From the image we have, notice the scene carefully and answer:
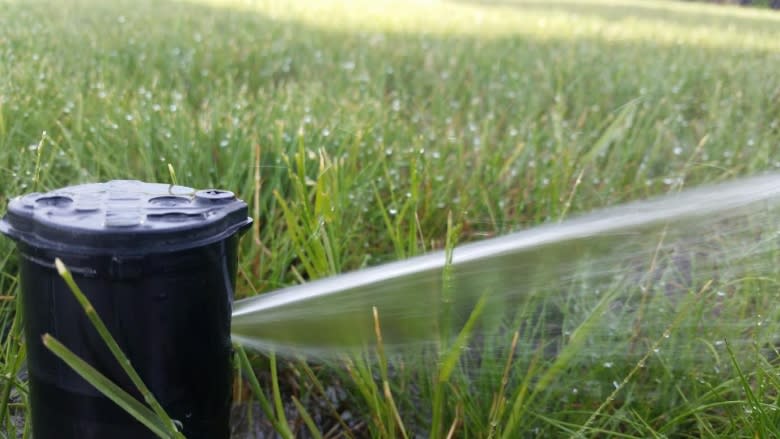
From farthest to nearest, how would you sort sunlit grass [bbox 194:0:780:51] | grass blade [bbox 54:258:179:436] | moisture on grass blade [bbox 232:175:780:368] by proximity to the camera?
sunlit grass [bbox 194:0:780:51] → moisture on grass blade [bbox 232:175:780:368] → grass blade [bbox 54:258:179:436]

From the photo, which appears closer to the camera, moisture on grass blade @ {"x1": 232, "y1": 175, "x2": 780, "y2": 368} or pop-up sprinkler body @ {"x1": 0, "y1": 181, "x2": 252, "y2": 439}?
pop-up sprinkler body @ {"x1": 0, "y1": 181, "x2": 252, "y2": 439}

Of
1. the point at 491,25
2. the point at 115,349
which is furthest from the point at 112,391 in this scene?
the point at 491,25

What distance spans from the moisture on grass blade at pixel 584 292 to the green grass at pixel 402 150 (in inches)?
1.0

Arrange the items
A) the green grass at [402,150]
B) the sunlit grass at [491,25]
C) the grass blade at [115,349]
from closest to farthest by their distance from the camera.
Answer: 1. the grass blade at [115,349]
2. the green grass at [402,150]
3. the sunlit grass at [491,25]

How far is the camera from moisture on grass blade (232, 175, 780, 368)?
1.01 m

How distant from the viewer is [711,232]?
1.15 meters

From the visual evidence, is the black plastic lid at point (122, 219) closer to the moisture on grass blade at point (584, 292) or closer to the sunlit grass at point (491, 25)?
the moisture on grass blade at point (584, 292)

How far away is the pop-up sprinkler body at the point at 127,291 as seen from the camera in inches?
28.9

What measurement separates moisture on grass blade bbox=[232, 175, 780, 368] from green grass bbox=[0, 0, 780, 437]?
25 millimetres

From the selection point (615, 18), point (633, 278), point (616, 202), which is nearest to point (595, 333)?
point (633, 278)

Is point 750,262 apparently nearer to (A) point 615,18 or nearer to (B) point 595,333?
(B) point 595,333

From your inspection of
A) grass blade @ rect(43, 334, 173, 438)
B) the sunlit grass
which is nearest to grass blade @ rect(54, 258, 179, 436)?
grass blade @ rect(43, 334, 173, 438)

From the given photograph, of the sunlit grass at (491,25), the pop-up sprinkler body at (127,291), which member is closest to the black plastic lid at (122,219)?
the pop-up sprinkler body at (127,291)

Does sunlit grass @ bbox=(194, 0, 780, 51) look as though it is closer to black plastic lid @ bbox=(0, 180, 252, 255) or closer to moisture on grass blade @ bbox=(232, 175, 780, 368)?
moisture on grass blade @ bbox=(232, 175, 780, 368)
